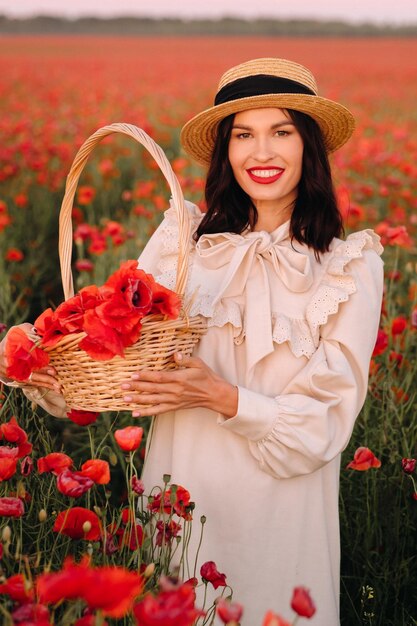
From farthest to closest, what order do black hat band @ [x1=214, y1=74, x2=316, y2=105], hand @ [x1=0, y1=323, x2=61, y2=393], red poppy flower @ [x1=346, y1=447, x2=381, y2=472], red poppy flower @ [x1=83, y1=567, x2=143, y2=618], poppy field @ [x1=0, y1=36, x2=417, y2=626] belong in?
1. red poppy flower @ [x1=346, y1=447, x2=381, y2=472]
2. black hat band @ [x1=214, y1=74, x2=316, y2=105]
3. hand @ [x1=0, y1=323, x2=61, y2=393]
4. poppy field @ [x1=0, y1=36, x2=417, y2=626]
5. red poppy flower @ [x1=83, y1=567, x2=143, y2=618]

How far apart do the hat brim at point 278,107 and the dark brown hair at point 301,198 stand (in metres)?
0.03

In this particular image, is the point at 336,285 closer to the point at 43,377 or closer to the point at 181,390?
the point at 181,390

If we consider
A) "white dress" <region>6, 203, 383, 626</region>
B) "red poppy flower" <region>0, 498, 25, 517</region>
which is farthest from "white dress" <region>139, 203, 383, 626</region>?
"red poppy flower" <region>0, 498, 25, 517</region>

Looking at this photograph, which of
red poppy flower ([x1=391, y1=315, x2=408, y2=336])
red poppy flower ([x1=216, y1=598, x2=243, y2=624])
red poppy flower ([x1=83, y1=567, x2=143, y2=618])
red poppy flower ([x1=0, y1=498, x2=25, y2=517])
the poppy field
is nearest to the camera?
red poppy flower ([x1=83, y1=567, x2=143, y2=618])

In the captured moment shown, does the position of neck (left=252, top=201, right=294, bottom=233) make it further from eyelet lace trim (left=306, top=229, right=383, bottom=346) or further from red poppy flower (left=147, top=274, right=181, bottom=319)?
red poppy flower (left=147, top=274, right=181, bottom=319)

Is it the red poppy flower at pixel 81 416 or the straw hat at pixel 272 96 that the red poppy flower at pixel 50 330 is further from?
the straw hat at pixel 272 96

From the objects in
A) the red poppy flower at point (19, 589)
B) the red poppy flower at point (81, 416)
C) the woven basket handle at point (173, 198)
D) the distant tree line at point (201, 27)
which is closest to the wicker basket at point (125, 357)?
the woven basket handle at point (173, 198)

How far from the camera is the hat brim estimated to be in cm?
169

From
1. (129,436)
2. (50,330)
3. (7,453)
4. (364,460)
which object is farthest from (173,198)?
(364,460)

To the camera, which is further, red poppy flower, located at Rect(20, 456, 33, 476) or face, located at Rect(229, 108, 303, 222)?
face, located at Rect(229, 108, 303, 222)

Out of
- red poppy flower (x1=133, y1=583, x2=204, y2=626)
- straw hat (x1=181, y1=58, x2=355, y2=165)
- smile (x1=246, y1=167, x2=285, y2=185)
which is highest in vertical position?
straw hat (x1=181, y1=58, x2=355, y2=165)

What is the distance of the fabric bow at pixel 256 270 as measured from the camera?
64.2 inches

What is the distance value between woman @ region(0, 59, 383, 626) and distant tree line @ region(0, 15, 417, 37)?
39202mm

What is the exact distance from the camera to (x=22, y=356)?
1.39 metres
